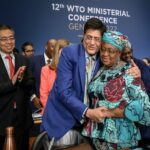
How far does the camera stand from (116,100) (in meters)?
1.97

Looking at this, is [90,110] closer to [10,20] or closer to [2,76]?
[2,76]

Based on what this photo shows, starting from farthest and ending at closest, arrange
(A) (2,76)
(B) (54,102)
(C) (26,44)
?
(C) (26,44), (A) (2,76), (B) (54,102)

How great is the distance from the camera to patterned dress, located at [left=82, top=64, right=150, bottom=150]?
1.89m

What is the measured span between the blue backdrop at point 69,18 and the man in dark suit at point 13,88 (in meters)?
2.92

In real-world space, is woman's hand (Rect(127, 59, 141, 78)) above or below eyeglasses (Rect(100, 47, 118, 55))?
below

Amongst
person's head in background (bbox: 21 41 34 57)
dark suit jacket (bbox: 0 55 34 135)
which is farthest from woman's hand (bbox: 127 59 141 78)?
person's head in background (bbox: 21 41 34 57)

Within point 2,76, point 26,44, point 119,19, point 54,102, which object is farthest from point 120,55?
point 119,19

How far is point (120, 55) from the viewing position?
201cm

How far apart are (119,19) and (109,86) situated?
4873mm

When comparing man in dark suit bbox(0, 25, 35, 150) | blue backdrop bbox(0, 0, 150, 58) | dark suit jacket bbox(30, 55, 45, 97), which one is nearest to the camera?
man in dark suit bbox(0, 25, 35, 150)

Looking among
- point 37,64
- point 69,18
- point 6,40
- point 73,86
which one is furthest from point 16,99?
point 69,18

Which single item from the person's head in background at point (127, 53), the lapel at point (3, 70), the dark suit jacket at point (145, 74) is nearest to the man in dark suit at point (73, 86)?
the person's head in background at point (127, 53)

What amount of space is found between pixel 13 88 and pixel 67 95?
0.94m

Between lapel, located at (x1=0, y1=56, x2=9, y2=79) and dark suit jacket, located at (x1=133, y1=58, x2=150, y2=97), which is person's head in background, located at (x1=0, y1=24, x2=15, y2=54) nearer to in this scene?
lapel, located at (x1=0, y1=56, x2=9, y2=79)
